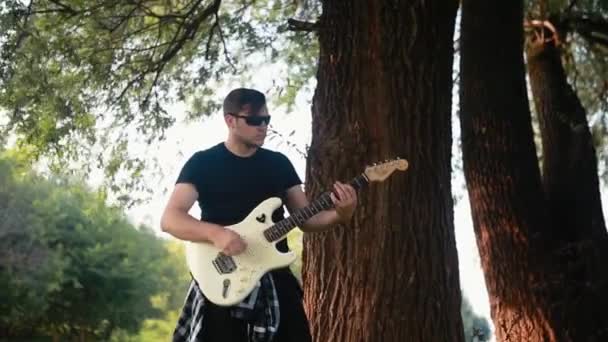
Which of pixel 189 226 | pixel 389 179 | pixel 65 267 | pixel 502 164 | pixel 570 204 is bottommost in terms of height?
pixel 189 226

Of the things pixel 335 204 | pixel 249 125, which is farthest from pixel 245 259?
pixel 249 125

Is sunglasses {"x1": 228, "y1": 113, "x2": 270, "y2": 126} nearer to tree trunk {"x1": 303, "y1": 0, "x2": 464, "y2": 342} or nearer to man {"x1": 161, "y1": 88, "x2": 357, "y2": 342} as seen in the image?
man {"x1": 161, "y1": 88, "x2": 357, "y2": 342}

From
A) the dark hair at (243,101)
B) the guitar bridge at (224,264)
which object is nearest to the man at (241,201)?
the dark hair at (243,101)

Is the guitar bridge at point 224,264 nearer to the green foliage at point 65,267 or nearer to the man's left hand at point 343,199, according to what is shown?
the man's left hand at point 343,199

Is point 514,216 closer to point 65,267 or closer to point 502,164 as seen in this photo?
point 502,164

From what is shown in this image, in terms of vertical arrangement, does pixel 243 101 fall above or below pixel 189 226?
above

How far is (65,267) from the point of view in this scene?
2853 cm

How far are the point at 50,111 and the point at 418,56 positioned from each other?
484 centimetres

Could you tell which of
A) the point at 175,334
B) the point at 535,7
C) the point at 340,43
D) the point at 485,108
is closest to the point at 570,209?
the point at 485,108

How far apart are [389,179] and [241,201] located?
59.7 inches

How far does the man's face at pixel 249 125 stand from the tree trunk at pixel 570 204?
456 cm

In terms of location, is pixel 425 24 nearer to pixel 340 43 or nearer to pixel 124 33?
pixel 340 43

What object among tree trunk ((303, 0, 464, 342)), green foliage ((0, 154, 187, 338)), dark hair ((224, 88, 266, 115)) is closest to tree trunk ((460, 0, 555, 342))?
tree trunk ((303, 0, 464, 342))

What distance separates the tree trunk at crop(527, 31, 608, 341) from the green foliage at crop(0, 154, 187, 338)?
18.0 m
